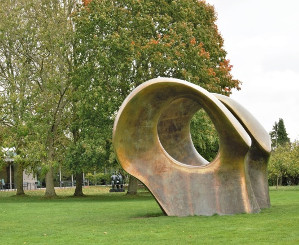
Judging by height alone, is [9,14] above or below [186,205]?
above

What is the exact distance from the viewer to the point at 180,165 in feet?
55.3

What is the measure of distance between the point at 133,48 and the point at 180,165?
15042 mm

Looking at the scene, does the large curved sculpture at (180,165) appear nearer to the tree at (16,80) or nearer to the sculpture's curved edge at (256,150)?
the sculpture's curved edge at (256,150)

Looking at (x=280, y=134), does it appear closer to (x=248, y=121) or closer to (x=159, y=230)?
(x=248, y=121)

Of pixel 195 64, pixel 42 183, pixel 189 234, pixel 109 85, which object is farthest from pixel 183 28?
pixel 42 183

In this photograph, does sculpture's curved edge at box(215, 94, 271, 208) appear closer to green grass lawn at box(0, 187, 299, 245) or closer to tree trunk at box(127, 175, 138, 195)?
green grass lawn at box(0, 187, 299, 245)

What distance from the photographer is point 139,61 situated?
31766mm

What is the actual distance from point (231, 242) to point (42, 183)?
164ft

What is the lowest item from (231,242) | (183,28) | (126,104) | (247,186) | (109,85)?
(231,242)

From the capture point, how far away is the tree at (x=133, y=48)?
3106cm

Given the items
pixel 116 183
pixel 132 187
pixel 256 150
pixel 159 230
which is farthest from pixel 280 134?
Answer: pixel 159 230

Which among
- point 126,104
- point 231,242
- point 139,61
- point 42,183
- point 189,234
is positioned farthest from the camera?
point 42,183

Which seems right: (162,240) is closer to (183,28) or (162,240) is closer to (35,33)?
(183,28)

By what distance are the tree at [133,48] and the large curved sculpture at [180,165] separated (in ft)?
45.1
